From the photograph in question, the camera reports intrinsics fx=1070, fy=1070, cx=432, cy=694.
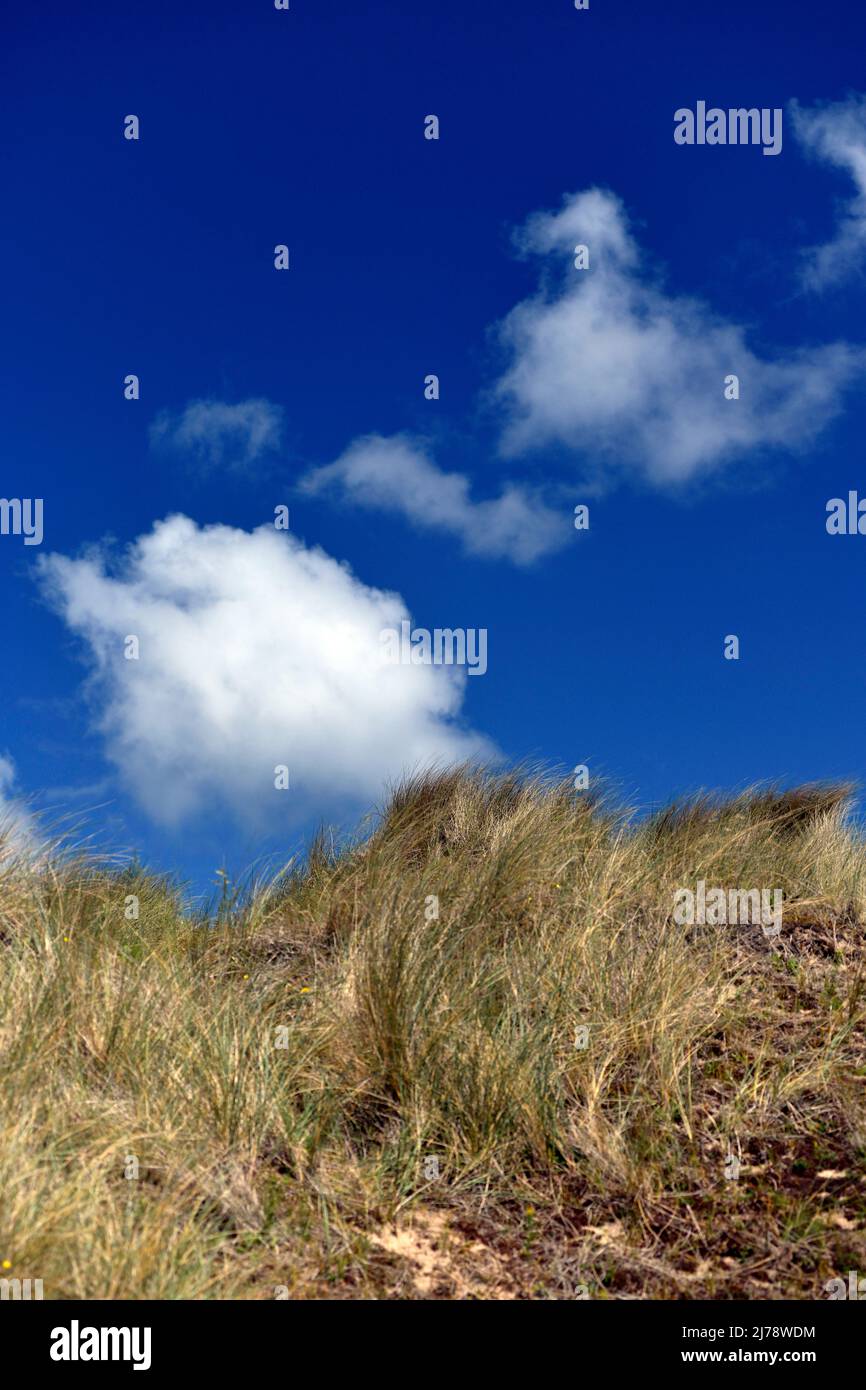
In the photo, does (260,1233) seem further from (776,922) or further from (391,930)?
(776,922)

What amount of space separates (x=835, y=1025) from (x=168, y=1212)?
4778 mm

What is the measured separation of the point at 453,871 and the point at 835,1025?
3.08 meters

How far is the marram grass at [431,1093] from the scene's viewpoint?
16.1ft

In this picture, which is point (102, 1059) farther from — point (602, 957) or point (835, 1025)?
point (835, 1025)

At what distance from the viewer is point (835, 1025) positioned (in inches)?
288

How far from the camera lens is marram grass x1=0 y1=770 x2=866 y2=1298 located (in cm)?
489

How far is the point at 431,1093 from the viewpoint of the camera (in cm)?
600
